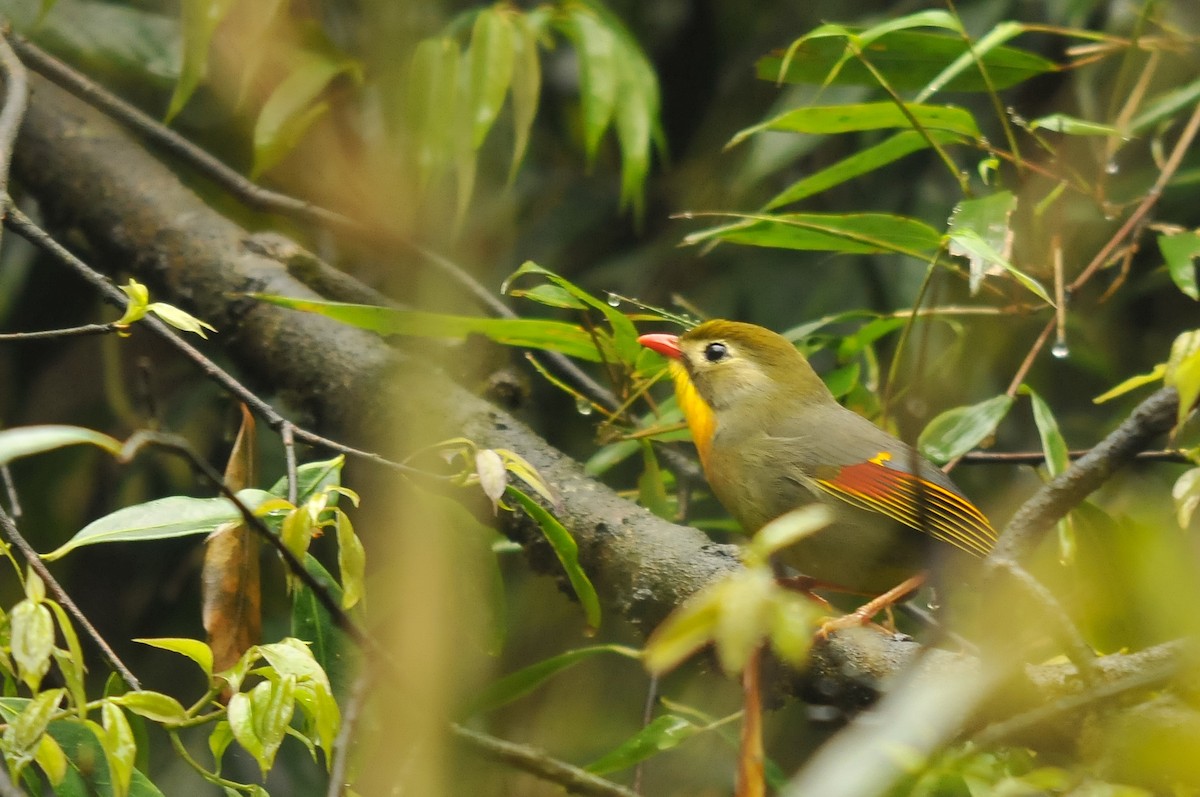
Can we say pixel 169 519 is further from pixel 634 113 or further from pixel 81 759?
pixel 634 113

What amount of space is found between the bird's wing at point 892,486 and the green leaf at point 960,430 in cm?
8

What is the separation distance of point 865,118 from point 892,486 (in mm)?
739

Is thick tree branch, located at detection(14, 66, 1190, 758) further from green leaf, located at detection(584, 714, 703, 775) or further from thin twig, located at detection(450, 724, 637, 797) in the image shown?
thin twig, located at detection(450, 724, 637, 797)

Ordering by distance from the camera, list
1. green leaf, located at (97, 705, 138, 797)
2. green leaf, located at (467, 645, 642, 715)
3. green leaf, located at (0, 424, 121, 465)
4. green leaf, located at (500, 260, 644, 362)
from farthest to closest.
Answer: green leaf, located at (467, 645, 642, 715), green leaf, located at (500, 260, 644, 362), green leaf, located at (97, 705, 138, 797), green leaf, located at (0, 424, 121, 465)

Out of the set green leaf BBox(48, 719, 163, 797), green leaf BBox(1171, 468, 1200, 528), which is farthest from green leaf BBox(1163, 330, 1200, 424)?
green leaf BBox(48, 719, 163, 797)

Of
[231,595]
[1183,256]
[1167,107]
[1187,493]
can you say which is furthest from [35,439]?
[1167,107]

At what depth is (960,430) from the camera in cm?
232

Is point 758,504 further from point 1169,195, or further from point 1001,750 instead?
point 1169,195

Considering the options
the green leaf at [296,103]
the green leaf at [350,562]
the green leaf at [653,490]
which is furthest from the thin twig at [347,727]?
the green leaf at [296,103]

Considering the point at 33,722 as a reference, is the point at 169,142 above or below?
above

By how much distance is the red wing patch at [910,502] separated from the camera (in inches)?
83.6

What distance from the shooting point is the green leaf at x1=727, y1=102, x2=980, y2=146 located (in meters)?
2.23

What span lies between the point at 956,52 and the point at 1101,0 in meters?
1.08

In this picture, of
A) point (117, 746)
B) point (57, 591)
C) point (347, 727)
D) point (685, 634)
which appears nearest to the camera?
point (685, 634)
